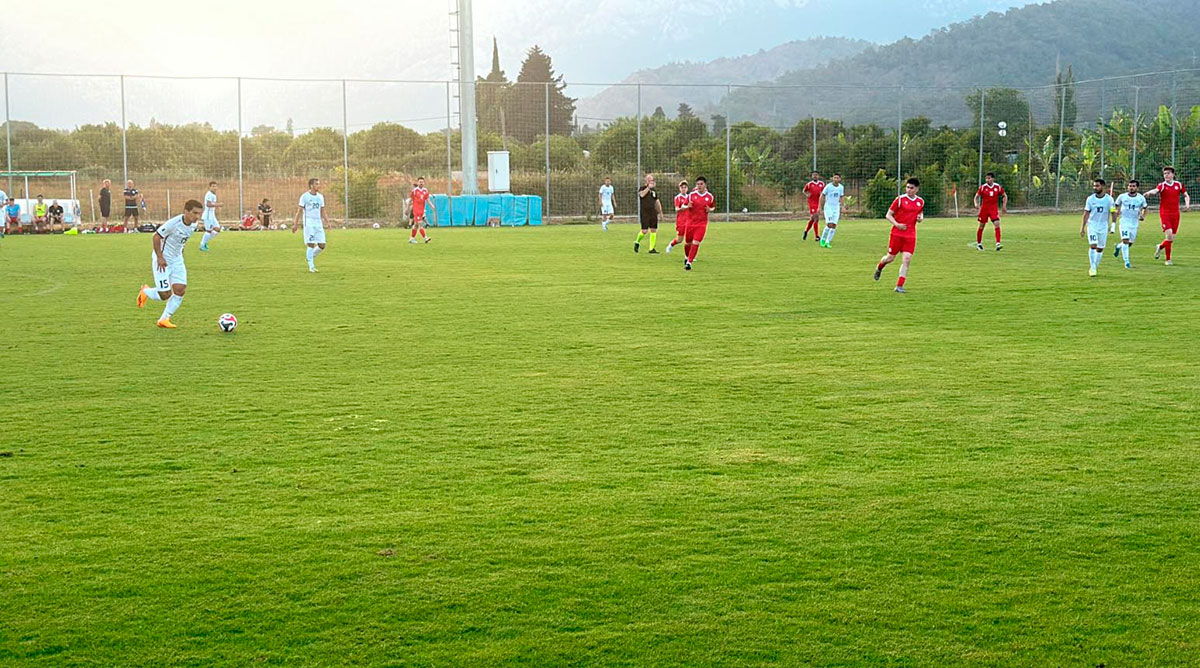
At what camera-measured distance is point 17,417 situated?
9.02m

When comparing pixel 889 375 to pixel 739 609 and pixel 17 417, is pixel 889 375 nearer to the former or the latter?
pixel 739 609

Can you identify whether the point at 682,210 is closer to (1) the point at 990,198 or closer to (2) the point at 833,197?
(2) the point at 833,197

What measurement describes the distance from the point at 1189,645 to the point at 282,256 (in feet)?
83.1

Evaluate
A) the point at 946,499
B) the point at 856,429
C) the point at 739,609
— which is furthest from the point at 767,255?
the point at 739,609

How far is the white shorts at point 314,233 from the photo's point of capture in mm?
22984

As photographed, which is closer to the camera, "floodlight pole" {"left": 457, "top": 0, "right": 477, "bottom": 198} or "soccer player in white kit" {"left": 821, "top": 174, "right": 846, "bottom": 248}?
"soccer player in white kit" {"left": 821, "top": 174, "right": 846, "bottom": 248}

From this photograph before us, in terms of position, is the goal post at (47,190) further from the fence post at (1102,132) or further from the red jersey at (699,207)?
the fence post at (1102,132)

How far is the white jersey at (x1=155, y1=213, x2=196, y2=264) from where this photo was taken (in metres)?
14.7

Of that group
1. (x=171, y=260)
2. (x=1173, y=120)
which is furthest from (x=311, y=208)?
(x=1173, y=120)

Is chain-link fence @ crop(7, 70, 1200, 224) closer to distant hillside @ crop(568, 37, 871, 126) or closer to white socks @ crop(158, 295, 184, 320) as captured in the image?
white socks @ crop(158, 295, 184, 320)

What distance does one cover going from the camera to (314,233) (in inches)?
909

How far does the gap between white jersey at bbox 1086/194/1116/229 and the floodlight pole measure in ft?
89.3

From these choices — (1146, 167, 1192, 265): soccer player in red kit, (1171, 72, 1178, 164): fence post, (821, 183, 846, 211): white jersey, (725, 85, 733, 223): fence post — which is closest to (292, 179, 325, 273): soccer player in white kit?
(821, 183, 846, 211): white jersey

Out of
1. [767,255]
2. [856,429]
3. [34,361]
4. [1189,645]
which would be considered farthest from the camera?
[767,255]
